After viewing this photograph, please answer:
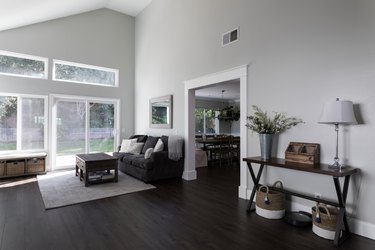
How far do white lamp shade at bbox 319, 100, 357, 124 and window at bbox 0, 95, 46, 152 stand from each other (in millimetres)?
6548

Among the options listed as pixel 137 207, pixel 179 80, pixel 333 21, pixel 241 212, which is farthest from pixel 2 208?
pixel 333 21

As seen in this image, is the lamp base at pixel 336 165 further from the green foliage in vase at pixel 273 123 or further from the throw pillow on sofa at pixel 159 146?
the throw pillow on sofa at pixel 159 146

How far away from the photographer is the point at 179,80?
17.7 ft

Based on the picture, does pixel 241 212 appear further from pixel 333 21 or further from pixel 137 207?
pixel 333 21

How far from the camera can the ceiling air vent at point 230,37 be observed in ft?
12.9

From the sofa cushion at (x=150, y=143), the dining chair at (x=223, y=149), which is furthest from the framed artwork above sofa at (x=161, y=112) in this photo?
the dining chair at (x=223, y=149)

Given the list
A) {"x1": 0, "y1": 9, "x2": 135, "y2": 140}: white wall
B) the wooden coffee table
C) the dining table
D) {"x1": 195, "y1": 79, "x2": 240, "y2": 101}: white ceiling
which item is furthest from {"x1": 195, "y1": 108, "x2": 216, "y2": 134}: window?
the wooden coffee table

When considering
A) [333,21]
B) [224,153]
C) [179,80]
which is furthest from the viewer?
[224,153]

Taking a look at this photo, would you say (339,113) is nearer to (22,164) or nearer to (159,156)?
(159,156)

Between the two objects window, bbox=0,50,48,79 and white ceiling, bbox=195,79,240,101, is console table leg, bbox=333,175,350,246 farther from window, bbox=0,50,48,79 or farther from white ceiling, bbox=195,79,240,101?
window, bbox=0,50,48,79

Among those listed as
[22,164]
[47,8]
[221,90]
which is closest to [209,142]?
[221,90]

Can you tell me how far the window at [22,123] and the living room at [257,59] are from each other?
0.21 meters

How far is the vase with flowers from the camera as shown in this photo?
10.4 feet

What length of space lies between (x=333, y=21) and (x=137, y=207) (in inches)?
147
